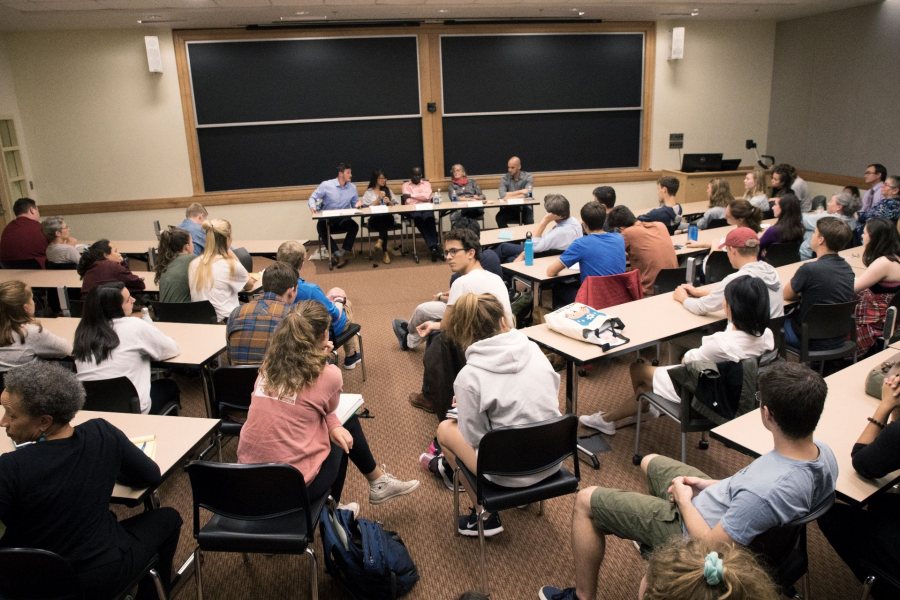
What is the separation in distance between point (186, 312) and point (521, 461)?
8.82 ft

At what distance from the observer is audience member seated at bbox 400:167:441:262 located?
8.76m

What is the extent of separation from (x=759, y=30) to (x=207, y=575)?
1120 cm

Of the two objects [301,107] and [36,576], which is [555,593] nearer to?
[36,576]

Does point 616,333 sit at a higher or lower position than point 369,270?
higher

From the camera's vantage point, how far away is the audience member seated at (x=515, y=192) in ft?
29.4

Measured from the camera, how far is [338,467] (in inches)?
106

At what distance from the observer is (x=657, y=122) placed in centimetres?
1027

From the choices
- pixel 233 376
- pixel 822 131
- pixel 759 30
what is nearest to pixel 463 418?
pixel 233 376

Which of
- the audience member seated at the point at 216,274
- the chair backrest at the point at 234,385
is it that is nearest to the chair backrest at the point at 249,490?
the chair backrest at the point at 234,385

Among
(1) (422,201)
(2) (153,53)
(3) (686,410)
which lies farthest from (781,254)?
(2) (153,53)

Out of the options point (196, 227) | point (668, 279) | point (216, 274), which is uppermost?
point (196, 227)

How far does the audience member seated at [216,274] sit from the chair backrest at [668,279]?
10.0 feet

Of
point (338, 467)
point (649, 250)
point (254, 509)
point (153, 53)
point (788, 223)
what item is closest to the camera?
point (254, 509)

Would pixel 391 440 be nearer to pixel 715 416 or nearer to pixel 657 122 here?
pixel 715 416
